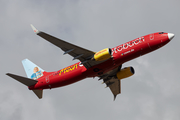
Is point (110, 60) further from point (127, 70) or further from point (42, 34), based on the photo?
point (42, 34)

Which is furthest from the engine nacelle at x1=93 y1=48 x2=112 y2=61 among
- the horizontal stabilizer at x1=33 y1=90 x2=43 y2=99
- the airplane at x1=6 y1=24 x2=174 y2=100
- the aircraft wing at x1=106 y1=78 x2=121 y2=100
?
the horizontal stabilizer at x1=33 y1=90 x2=43 y2=99

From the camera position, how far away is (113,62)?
4703 centimetres

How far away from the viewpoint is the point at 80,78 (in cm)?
5016

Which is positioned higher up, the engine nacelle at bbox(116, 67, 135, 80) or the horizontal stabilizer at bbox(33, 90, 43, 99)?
the horizontal stabilizer at bbox(33, 90, 43, 99)

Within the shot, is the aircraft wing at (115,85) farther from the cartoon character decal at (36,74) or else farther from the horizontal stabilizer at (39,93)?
the cartoon character decal at (36,74)

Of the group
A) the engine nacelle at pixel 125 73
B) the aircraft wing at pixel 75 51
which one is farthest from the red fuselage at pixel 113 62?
the engine nacelle at pixel 125 73

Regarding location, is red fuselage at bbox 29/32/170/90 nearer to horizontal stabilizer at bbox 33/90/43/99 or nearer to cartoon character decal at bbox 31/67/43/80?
horizontal stabilizer at bbox 33/90/43/99

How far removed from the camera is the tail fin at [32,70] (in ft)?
190

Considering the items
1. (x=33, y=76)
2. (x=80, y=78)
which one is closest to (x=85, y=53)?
(x=80, y=78)

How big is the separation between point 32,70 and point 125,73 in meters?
22.2

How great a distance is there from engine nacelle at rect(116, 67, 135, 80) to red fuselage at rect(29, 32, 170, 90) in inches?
289

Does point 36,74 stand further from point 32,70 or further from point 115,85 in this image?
point 115,85

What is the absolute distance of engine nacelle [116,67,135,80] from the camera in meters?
55.1

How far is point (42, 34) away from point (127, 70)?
2223 centimetres
